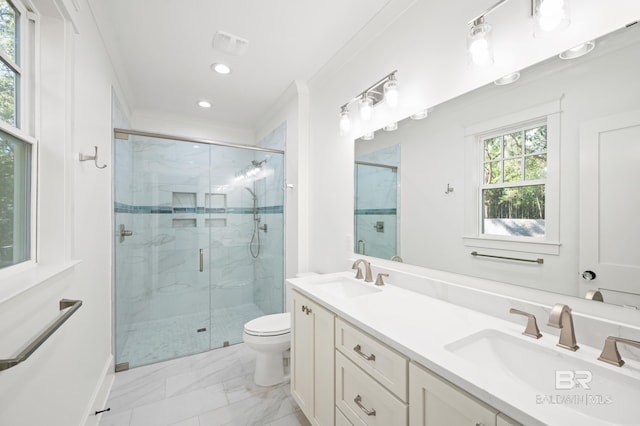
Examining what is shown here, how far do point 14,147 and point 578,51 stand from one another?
2.03 m

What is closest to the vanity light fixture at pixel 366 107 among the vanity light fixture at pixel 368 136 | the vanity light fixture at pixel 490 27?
the vanity light fixture at pixel 368 136

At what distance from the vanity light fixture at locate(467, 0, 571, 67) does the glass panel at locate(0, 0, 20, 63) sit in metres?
1.75

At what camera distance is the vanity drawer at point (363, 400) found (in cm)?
91

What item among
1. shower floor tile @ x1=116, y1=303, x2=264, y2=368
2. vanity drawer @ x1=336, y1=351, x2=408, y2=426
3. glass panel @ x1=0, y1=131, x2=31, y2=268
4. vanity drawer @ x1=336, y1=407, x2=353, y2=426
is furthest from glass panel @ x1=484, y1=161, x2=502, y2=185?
shower floor tile @ x1=116, y1=303, x2=264, y2=368

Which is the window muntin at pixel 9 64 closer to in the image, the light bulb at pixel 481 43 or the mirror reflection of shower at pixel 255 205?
the light bulb at pixel 481 43

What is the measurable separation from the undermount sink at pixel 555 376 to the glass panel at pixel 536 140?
703 mm

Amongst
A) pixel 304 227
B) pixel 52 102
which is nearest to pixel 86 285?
pixel 52 102

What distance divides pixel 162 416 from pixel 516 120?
8.22 ft

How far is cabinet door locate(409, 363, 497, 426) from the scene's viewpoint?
0.66 meters

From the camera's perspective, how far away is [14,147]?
99cm

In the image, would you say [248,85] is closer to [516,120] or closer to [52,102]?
[52,102]

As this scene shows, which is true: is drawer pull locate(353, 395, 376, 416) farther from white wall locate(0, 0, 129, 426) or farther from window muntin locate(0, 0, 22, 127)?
window muntin locate(0, 0, 22, 127)

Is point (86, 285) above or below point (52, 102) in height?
below

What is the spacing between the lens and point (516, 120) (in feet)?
3.67
